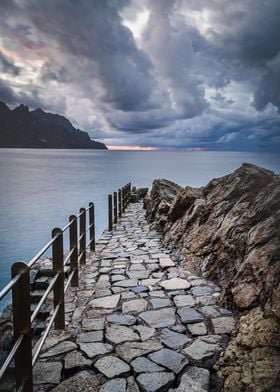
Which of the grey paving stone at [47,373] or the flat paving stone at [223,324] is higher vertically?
the flat paving stone at [223,324]

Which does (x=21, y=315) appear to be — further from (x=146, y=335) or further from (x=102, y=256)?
(x=102, y=256)

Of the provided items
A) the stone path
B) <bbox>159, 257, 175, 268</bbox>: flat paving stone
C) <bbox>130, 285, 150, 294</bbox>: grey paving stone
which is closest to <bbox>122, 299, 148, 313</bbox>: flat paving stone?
the stone path

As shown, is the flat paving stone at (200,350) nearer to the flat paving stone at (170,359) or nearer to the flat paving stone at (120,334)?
the flat paving stone at (170,359)

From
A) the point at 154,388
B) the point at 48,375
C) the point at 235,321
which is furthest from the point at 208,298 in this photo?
the point at 48,375

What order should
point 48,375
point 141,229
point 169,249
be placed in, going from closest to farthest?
point 48,375 → point 169,249 → point 141,229

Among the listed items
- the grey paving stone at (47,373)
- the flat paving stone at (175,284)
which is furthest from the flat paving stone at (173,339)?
the flat paving stone at (175,284)

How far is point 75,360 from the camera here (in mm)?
3262

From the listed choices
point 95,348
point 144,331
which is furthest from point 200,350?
point 95,348

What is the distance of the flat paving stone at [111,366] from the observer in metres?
3.06

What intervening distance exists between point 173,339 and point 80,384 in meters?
1.19

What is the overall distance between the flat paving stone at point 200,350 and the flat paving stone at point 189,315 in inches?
20.6

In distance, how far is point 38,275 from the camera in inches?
283

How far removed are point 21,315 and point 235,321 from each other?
2.69 m

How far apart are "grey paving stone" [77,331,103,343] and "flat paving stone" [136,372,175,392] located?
0.85m
